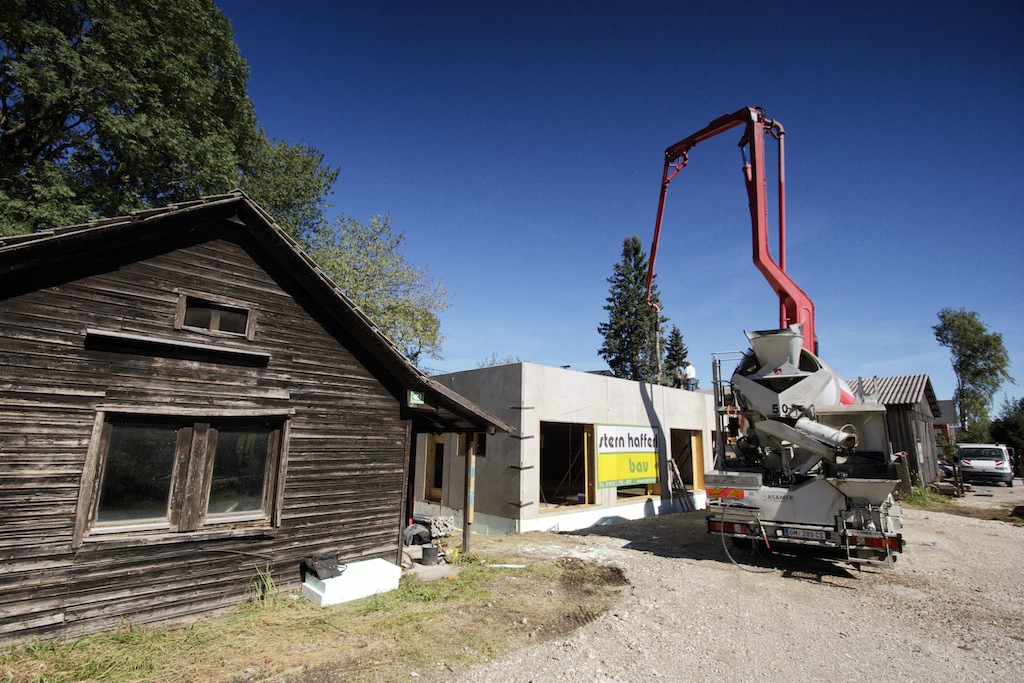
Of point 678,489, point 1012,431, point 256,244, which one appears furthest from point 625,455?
point 1012,431

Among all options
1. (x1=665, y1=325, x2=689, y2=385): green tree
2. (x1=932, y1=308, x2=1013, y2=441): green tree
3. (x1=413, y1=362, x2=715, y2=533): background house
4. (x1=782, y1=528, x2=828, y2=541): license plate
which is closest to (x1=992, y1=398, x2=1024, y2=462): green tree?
(x1=932, y1=308, x2=1013, y2=441): green tree

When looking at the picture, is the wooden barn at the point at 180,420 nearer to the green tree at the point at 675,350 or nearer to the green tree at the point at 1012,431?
the green tree at the point at 675,350

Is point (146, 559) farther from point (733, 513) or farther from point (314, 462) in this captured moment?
point (733, 513)

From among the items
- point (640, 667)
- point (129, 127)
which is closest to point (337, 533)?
point (640, 667)

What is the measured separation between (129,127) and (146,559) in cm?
1525

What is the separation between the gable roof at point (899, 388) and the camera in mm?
23562

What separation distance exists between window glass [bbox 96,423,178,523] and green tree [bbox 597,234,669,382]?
3872 centimetres

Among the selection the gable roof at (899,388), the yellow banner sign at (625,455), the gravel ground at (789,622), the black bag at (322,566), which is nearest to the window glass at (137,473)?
the black bag at (322,566)

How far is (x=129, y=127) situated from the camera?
15148 millimetres

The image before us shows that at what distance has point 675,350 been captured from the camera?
5094 centimetres

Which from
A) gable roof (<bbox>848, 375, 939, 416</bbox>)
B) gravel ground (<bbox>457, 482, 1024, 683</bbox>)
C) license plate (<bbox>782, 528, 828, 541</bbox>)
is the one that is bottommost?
gravel ground (<bbox>457, 482, 1024, 683</bbox>)

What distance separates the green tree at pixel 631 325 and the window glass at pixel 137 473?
38719 millimetres

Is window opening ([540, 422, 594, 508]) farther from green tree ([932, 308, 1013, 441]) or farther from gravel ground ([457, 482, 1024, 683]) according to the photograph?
green tree ([932, 308, 1013, 441])

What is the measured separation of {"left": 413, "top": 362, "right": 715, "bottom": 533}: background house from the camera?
1291 centimetres
